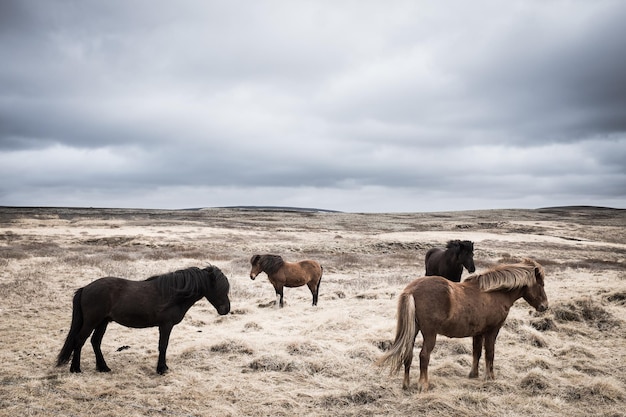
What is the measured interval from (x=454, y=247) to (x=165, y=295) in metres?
9.79

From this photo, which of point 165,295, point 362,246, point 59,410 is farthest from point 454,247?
point 362,246

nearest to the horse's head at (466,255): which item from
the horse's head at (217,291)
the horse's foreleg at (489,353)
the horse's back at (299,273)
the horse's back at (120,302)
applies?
the horse's back at (299,273)

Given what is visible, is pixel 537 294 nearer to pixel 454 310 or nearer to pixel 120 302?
pixel 454 310

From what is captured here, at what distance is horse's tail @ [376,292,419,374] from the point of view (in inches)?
250

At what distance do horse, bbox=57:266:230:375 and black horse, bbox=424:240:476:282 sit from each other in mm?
8989

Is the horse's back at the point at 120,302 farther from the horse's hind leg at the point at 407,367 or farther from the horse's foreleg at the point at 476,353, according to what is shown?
the horse's foreleg at the point at 476,353

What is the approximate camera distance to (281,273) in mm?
13852

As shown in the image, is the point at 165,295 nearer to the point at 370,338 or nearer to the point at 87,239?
the point at 370,338

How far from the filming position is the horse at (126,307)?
7027mm

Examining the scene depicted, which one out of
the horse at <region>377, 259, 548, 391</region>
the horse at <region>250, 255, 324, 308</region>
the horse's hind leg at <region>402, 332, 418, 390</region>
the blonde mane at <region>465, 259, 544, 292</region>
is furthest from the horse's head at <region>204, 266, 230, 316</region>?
the horse at <region>250, 255, 324, 308</region>

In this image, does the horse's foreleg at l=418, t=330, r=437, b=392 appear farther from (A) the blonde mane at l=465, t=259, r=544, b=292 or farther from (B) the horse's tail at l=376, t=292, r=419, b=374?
(A) the blonde mane at l=465, t=259, r=544, b=292

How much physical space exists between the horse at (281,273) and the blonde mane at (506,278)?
25.2 feet

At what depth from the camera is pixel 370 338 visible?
8961 mm

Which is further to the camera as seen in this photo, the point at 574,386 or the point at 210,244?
the point at 210,244
